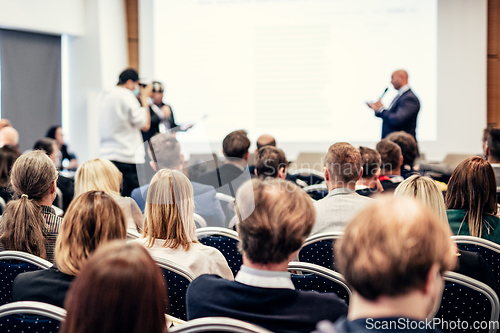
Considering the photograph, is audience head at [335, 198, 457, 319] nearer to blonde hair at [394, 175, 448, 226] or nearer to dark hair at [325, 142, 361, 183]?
blonde hair at [394, 175, 448, 226]

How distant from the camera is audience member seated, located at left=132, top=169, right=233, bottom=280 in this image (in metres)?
1.68

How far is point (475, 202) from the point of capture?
6.40ft

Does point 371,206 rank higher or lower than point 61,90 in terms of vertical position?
lower

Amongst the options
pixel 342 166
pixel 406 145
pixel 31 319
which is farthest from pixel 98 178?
pixel 406 145

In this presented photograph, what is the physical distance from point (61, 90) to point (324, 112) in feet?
12.7

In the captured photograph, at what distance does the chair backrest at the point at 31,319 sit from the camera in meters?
1.04

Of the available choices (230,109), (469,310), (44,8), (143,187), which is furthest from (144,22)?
(469,310)

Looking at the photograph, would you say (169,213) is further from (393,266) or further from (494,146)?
(494,146)

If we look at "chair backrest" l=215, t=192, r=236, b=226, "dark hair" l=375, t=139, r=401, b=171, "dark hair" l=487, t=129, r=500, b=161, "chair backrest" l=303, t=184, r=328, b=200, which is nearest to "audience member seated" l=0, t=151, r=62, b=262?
"chair backrest" l=215, t=192, r=236, b=226

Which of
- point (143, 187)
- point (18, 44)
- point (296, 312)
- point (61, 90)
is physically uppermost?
point (18, 44)

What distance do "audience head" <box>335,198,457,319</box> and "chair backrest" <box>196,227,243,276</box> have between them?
1.21m

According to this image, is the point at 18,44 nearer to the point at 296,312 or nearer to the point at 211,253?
the point at 211,253

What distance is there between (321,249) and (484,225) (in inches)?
30.0

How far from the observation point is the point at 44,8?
19.7ft
